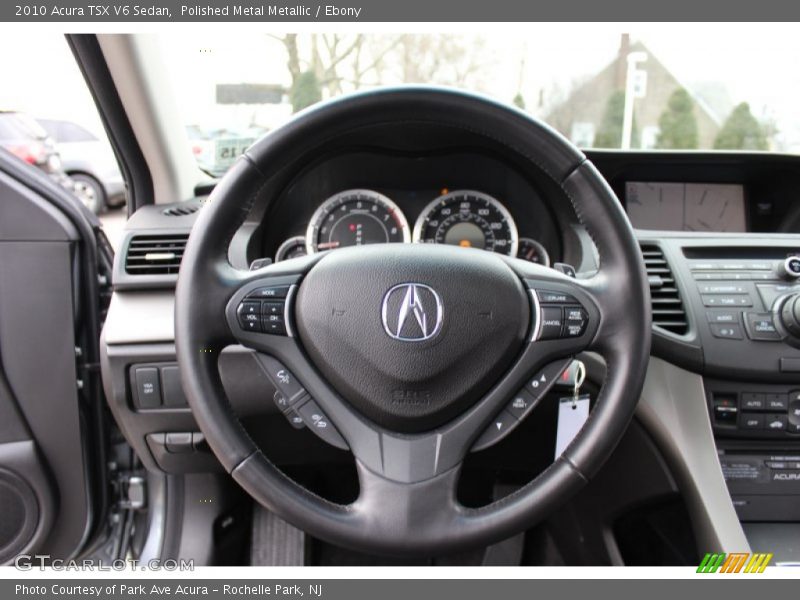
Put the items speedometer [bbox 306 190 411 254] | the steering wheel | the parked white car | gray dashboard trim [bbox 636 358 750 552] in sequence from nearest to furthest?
1. the steering wheel
2. gray dashboard trim [bbox 636 358 750 552]
3. speedometer [bbox 306 190 411 254]
4. the parked white car

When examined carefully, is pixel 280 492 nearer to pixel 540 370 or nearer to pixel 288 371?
pixel 288 371

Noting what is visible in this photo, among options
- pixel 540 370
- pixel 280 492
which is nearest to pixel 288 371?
pixel 280 492

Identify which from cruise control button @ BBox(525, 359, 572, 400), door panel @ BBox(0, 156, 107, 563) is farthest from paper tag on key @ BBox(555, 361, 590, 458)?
door panel @ BBox(0, 156, 107, 563)

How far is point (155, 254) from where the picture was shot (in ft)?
4.98

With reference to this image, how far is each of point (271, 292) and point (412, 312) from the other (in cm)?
24

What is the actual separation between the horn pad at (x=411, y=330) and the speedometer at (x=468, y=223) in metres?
0.55

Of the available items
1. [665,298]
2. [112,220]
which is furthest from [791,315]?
[112,220]

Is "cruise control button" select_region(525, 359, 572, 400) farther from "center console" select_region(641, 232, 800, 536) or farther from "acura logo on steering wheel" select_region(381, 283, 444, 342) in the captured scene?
"center console" select_region(641, 232, 800, 536)

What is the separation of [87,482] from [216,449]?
1016mm

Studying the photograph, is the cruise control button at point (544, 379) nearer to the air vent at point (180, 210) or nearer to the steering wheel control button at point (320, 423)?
the steering wheel control button at point (320, 423)

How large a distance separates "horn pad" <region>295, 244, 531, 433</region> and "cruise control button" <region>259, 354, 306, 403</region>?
5cm

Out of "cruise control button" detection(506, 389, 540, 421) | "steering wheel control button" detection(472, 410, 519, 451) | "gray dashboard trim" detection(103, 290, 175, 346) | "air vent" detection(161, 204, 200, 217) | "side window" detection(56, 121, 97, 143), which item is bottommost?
"steering wheel control button" detection(472, 410, 519, 451)

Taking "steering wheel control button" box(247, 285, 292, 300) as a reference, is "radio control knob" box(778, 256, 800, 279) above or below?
above

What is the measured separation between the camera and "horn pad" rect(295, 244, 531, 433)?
105cm
